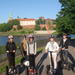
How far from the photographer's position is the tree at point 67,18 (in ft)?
135

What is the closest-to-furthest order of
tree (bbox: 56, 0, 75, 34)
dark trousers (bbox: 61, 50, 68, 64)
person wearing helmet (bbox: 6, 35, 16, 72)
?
1. person wearing helmet (bbox: 6, 35, 16, 72)
2. dark trousers (bbox: 61, 50, 68, 64)
3. tree (bbox: 56, 0, 75, 34)

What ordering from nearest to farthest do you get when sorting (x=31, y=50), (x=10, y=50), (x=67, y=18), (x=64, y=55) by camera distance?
(x=31, y=50), (x=10, y=50), (x=64, y=55), (x=67, y=18)

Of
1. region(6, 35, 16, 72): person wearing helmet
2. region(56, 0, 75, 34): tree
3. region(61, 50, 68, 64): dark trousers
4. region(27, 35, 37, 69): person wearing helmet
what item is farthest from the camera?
region(56, 0, 75, 34): tree

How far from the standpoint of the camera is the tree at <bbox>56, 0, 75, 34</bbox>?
135 feet

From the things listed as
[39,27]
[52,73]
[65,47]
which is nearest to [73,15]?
[65,47]

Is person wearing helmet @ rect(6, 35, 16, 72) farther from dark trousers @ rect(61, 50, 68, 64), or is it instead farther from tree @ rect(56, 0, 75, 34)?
tree @ rect(56, 0, 75, 34)

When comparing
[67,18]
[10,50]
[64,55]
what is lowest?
[64,55]

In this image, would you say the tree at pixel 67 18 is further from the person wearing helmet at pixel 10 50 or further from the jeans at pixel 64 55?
the person wearing helmet at pixel 10 50

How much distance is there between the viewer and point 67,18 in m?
42.9

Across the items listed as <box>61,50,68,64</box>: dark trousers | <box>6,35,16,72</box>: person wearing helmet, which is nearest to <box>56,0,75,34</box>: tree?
<box>61,50,68,64</box>: dark trousers

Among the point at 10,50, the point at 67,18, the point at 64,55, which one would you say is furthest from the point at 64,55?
the point at 67,18

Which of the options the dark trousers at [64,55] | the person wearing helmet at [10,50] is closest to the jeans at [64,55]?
the dark trousers at [64,55]

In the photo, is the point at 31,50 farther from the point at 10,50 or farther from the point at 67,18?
the point at 67,18

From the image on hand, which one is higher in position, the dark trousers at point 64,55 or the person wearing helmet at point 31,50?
the person wearing helmet at point 31,50
